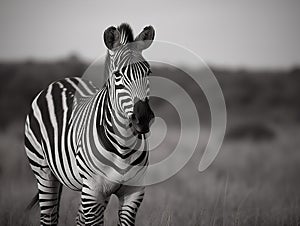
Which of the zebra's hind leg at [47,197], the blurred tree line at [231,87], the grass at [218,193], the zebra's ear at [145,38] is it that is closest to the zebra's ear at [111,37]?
the zebra's ear at [145,38]

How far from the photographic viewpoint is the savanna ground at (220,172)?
20.1 ft

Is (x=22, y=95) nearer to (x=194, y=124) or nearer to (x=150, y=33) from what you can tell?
(x=194, y=124)

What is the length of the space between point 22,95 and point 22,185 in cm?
1845

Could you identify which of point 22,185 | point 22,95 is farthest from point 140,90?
point 22,95

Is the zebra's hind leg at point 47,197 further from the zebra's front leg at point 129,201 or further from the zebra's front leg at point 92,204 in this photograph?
the zebra's front leg at point 129,201

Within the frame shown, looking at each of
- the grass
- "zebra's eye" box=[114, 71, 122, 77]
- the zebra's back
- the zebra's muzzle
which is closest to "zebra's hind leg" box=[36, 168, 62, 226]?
the zebra's back

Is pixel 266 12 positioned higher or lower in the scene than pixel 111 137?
higher

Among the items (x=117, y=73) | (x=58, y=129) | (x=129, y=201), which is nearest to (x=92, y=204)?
(x=129, y=201)

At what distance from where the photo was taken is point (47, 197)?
5035 mm

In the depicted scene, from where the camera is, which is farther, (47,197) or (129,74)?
(47,197)

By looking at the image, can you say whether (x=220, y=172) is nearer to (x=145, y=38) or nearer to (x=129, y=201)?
(x=129, y=201)

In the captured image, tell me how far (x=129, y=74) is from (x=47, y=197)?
213 cm

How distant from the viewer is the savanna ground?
20.1 ft

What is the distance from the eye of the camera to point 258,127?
827 inches
